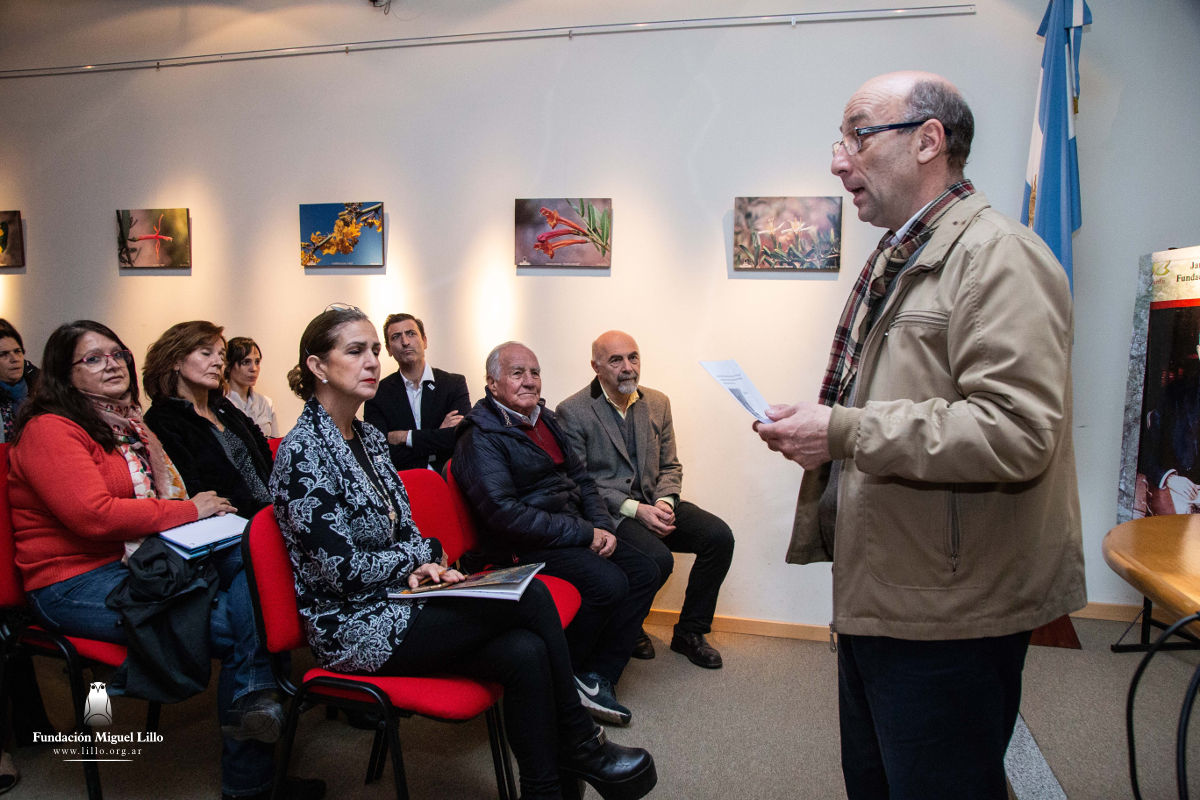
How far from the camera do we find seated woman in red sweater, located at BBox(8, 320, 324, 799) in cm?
208

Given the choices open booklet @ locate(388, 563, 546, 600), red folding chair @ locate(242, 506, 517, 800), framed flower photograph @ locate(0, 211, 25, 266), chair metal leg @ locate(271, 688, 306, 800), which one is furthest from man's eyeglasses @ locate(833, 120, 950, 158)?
framed flower photograph @ locate(0, 211, 25, 266)

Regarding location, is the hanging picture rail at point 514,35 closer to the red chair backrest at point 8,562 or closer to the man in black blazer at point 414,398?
the man in black blazer at point 414,398

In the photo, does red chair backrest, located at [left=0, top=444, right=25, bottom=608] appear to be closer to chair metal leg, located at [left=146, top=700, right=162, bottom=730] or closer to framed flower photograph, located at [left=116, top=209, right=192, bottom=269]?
chair metal leg, located at [left=146, top=700, right=162, bottom=730]

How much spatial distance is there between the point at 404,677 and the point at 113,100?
14.2ft

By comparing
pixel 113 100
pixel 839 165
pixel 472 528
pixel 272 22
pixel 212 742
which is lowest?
pixel 212 742

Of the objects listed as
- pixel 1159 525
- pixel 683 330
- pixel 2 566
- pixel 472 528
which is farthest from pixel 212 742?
pixel 1159 525

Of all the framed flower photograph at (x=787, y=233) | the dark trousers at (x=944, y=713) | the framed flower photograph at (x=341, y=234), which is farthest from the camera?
the framed flower photograph at (x=341, y=234)

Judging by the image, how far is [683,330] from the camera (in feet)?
12.6

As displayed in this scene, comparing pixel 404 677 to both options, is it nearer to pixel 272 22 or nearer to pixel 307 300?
pixel 307 300

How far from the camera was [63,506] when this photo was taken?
6.88 feet

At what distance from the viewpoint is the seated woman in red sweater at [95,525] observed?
6.83 feet

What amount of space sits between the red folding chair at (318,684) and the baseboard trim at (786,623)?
204cm

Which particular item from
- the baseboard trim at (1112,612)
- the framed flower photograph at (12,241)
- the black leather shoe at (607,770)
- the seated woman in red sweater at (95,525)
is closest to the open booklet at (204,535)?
the seated woman in red sweater at (95,525)

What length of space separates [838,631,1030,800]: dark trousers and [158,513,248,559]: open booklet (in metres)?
1.85
